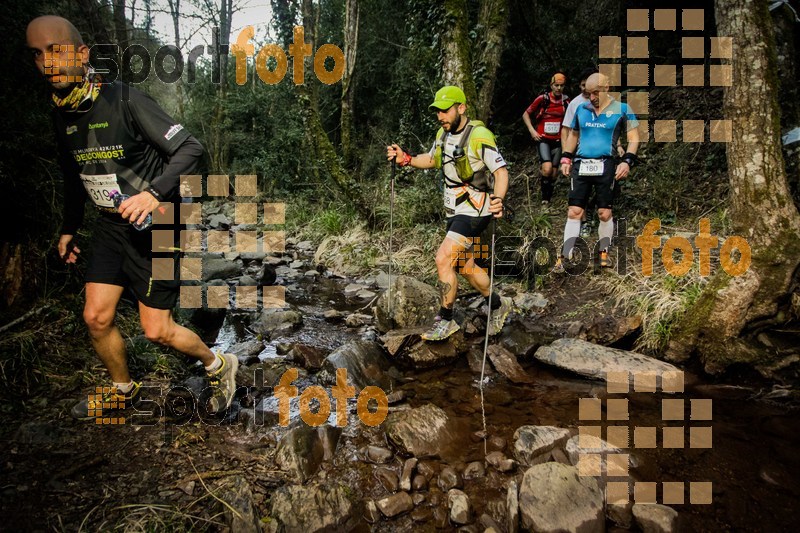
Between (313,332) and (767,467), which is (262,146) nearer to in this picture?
(313,332)

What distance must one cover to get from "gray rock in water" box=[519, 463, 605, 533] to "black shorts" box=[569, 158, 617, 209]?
12.8 ft

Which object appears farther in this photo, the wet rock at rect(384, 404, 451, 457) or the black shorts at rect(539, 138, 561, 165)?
the black shorts at rect(539, 138, 561, 165)

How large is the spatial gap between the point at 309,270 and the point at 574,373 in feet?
18.0

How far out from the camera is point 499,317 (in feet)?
17.1

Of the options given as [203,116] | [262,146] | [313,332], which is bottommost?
[313,332]

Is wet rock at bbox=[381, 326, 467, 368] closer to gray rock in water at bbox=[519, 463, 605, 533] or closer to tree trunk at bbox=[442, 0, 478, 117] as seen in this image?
gray rock in water at bbox=[519, 463, 605, 533]

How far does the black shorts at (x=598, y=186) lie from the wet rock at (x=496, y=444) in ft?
11.9

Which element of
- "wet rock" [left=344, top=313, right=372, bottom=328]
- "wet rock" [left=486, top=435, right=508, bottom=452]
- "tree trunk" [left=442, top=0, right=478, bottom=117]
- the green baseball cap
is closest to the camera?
"wet rock" [left=486, top=435, right=508, bottom=452]

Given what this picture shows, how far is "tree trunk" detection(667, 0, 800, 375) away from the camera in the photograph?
4.02 m

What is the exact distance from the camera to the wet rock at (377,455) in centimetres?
305

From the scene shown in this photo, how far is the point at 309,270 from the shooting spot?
834cm

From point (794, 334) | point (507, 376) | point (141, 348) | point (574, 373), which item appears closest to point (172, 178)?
point (141, 348)

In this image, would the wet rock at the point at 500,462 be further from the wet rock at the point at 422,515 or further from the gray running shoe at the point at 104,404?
the gray running shoe at the point at 104,404

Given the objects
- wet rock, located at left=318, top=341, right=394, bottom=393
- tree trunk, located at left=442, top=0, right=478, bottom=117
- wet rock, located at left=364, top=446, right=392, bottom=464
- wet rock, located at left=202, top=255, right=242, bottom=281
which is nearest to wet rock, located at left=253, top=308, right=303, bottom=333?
wet rock, located at left=318, top=341, right=394, bottom=393
